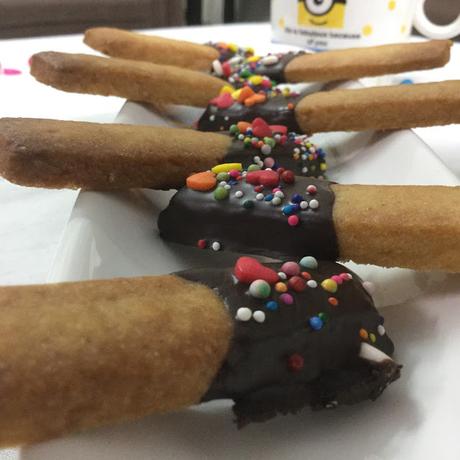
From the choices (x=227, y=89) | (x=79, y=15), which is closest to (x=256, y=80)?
(x=227, y=89)

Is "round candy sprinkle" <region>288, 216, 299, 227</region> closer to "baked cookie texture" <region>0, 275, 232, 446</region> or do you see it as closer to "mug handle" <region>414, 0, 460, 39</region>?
"baked cookie texture" <region>0, 275, 232, 446</region>

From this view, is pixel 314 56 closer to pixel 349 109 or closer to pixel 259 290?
pixel 349 109

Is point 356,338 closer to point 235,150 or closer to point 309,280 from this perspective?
point 309,280

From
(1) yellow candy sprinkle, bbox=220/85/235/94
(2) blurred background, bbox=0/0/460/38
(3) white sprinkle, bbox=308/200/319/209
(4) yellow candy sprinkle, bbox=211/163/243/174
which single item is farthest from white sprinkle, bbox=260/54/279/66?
(2) blurred background, bbox=0/0/460/38

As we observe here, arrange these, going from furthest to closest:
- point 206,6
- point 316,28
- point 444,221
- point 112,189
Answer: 1. point 206,6
2. point 316,28
3. point 112,189
4. point 444,221

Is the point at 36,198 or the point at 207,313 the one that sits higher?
the point at 207,313

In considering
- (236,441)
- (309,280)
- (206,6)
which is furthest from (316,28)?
(206,6)
